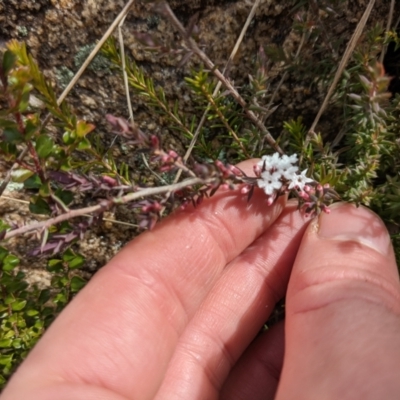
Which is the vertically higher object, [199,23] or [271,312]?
[199,23]

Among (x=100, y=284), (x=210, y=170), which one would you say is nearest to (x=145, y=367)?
(x=100, y=284)

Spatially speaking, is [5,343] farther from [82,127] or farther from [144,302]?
[82,127]

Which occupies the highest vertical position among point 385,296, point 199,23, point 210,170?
point 199,23

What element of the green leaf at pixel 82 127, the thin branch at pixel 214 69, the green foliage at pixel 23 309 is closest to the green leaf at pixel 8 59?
the green leaf at pixel 82 127

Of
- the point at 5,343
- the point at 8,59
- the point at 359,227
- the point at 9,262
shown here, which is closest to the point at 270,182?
the point at 359,227

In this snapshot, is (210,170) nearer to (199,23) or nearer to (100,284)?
(100,284)

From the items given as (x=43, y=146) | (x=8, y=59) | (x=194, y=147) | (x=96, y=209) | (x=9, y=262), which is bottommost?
(x=9, y=262)
